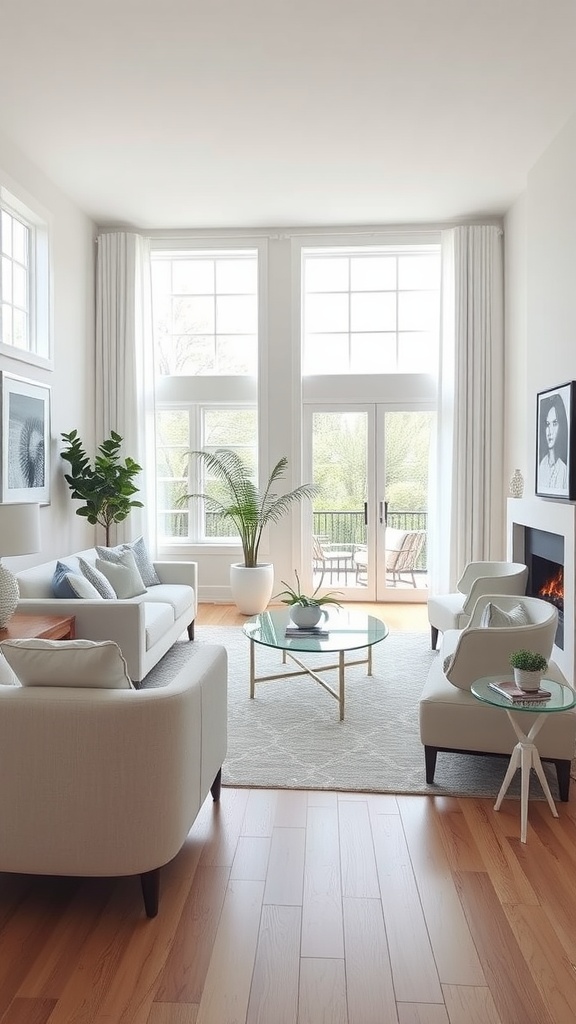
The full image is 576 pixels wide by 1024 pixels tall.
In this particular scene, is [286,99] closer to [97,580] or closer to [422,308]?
[422,308]

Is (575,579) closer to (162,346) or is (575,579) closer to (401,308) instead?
(401,308)

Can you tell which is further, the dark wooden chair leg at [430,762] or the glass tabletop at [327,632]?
the glass tabletop at [327,632]

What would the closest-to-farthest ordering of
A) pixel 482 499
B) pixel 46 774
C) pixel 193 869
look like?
pixel 46 774 < pixel 193 869 < pixel 482 499

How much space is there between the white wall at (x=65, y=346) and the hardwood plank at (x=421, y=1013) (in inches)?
167

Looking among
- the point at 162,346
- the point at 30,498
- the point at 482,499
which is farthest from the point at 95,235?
the point at 482,499

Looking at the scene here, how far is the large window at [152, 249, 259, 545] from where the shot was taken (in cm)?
750

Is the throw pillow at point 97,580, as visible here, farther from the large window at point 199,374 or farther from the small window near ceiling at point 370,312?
the small window near ceiling at point 370,312

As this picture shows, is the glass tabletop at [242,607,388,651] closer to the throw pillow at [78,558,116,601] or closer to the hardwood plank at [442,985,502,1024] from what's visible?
the throw pillow at [78,558,116,601]

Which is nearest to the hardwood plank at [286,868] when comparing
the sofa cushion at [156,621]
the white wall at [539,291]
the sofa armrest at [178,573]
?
the sofa cushion at [156,621]

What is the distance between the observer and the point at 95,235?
7.13m

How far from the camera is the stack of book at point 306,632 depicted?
4.33 m

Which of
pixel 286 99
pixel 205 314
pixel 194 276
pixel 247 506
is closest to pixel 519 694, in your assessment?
pixel 286 99

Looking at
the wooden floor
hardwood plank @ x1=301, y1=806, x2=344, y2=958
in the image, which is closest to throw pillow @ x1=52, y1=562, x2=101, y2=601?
the wooden floor

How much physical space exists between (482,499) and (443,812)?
14.6 ft
